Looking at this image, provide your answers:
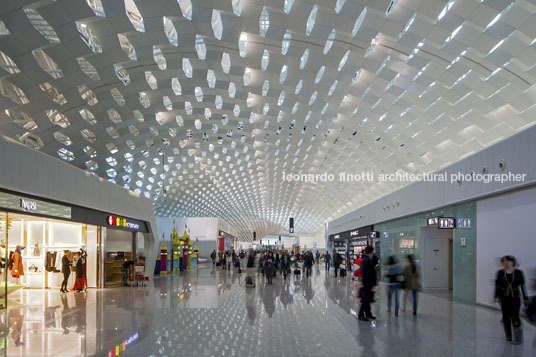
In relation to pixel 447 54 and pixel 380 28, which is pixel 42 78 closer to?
pixel 380 28

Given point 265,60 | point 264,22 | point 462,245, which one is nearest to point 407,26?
point 264,22

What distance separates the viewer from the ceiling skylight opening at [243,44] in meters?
14.6

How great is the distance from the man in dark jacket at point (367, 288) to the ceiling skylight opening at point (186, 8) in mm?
8143

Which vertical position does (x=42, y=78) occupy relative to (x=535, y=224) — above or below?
above

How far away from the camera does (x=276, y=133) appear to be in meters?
25.8

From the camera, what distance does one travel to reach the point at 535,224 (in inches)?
398

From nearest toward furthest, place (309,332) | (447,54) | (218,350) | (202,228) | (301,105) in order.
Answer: (218,350) → (309,332) → (447,54) → (301,105) → (202,228)

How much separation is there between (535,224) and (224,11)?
31.7 feet

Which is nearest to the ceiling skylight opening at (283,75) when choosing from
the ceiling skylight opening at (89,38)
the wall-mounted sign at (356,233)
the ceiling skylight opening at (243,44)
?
the ceiling skylight opening at (243,44)

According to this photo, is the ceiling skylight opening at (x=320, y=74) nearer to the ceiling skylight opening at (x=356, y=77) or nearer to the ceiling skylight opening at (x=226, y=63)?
the ceiling skylight opening at (x=356, y=77)

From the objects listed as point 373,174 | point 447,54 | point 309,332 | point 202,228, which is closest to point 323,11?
point 447,54

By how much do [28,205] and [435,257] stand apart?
1530cm

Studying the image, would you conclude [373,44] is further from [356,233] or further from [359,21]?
[356,233]

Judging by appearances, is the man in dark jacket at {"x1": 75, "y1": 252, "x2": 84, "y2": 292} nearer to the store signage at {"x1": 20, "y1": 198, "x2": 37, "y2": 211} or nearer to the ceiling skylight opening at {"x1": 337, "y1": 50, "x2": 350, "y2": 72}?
the store signage at {"x1": 20, "y1": 198, "x2": 37, "y2": 211}
